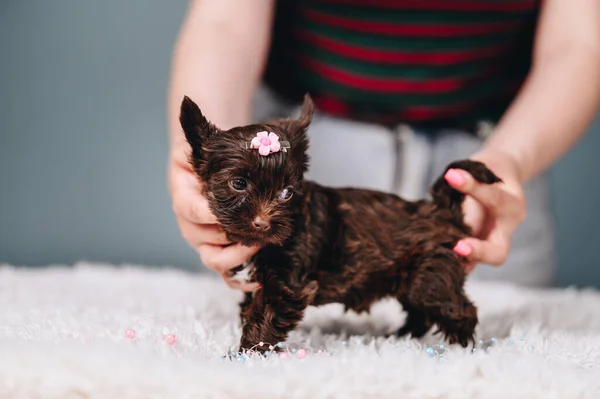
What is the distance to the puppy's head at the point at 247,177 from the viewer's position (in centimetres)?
123

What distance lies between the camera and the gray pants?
7.86 ft

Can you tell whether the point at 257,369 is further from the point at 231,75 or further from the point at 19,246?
the point at 19,246

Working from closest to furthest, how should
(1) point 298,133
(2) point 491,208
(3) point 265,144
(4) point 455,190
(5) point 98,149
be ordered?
(3) point 265,144 < (1) point 298,133 < (4) point 455,190 < (2) point 491,208 < (5) point 98,149

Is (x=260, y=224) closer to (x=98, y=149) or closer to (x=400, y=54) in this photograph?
(x=400, y=54)

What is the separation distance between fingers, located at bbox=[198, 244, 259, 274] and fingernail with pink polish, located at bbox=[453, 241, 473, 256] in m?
0.50

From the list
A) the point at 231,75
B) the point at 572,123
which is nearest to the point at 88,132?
the point at 231,75

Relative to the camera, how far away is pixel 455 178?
1.52 meters

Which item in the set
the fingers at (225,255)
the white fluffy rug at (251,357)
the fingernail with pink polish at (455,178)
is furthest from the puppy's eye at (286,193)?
the fingernail with pink polish at (455,178)

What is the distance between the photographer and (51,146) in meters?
3.69

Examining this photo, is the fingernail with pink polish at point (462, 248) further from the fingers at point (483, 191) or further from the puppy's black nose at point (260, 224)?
the puppy's black nose at point (260, 224)

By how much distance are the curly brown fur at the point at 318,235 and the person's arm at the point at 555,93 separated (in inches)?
17.7

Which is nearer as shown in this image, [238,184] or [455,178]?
[238,184]

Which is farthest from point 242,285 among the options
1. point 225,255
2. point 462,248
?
point 462,248

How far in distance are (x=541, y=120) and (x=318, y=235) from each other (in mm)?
1001
